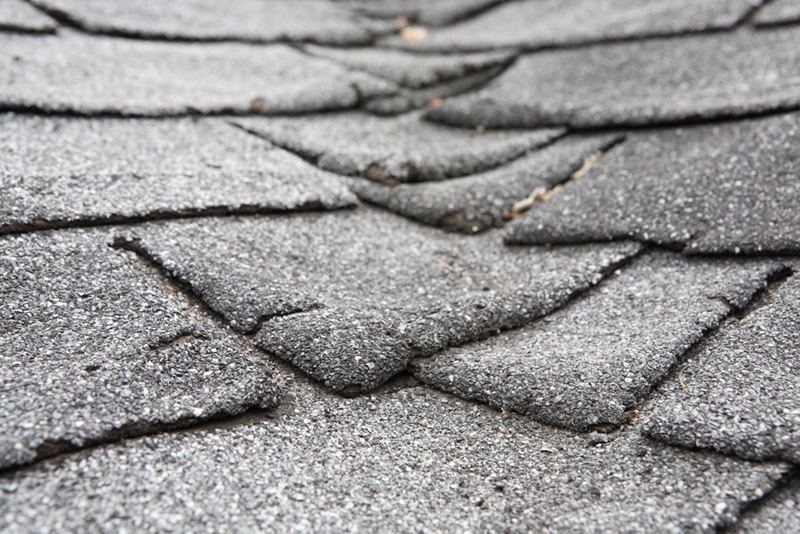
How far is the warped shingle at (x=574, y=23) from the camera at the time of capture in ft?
9.95

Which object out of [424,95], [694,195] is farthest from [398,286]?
[424,95]

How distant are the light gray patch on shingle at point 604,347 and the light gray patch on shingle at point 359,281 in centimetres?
7

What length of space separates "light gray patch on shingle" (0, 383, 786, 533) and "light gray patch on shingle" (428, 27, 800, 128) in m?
1.50

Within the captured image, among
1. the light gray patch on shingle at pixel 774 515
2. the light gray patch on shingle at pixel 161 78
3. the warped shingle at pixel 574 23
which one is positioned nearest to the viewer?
the light gray patch on shingle at pixel 774 515

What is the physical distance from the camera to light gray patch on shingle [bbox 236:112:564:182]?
2.43 meters

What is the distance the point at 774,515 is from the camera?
1.26 m

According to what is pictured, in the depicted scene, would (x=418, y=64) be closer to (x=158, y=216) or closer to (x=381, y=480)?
(x=158, y=216)

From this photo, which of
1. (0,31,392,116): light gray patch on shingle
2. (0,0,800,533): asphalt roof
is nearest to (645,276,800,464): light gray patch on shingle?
(0,0,800,533): asphalt roof

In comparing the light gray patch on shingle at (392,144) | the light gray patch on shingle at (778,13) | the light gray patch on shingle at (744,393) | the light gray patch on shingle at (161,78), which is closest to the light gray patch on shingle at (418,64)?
the light gray patch on shingle at (161,78)

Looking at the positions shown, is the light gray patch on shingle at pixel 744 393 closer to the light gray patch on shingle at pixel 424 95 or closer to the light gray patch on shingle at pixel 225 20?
the light gray patch on shingle at pixel 424 95

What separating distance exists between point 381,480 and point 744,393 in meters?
0.87

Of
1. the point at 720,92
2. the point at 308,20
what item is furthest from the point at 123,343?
the point at 308,20

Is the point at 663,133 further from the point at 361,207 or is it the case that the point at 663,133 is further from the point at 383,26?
the point at 383,26

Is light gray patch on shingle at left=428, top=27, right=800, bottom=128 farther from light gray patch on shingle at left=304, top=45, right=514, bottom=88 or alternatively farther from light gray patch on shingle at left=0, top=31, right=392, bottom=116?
light gray patch on shingle at left=0, top=31, right=392, bottom=116
